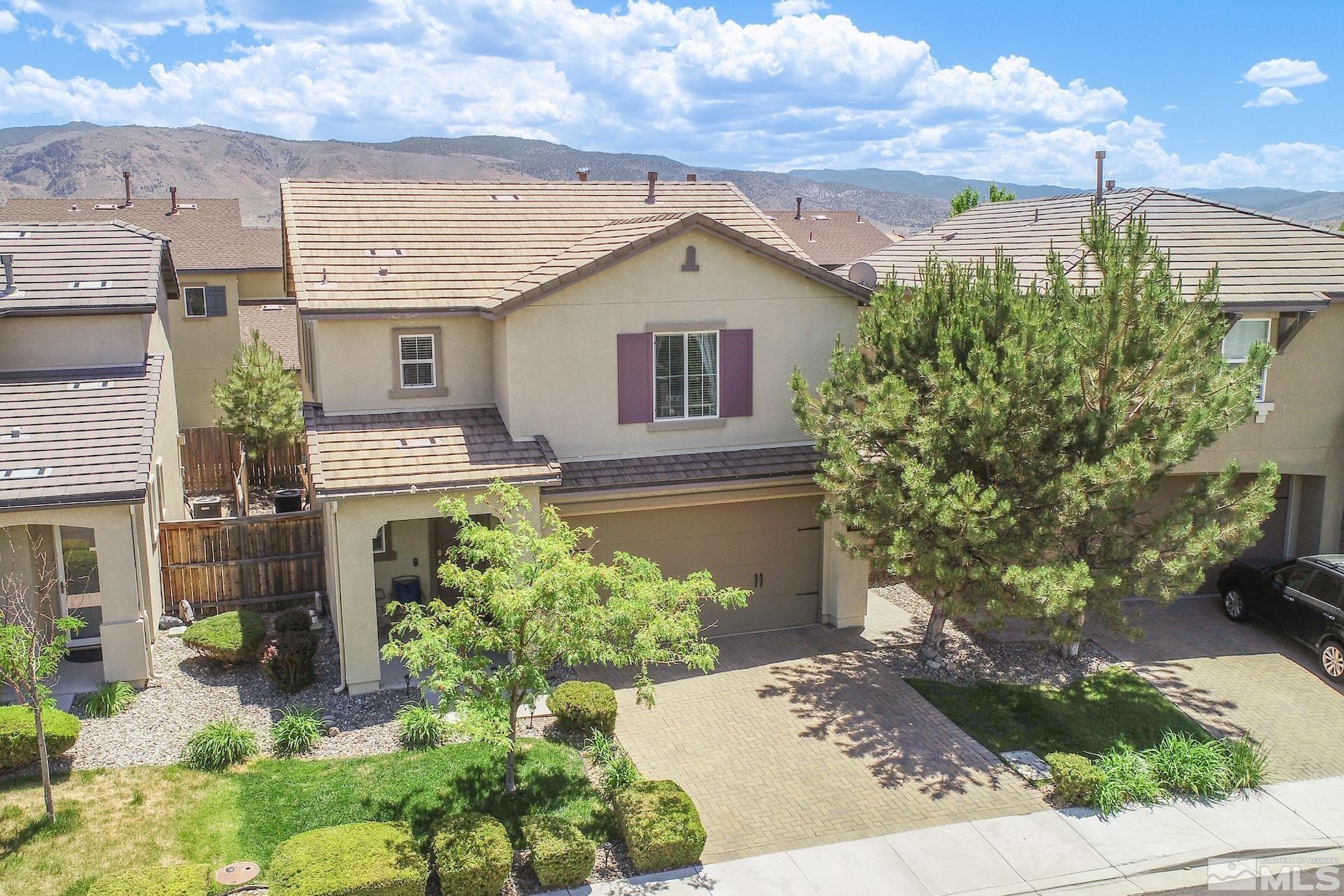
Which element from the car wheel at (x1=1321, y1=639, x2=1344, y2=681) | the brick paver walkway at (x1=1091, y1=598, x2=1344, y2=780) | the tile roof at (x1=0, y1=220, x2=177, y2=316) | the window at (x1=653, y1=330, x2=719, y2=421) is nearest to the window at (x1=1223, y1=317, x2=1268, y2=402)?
the brick paver walkway at (x1=1091, y1=598, x2=1344, y2=780)

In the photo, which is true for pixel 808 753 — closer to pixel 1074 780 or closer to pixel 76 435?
pixel 1074 780

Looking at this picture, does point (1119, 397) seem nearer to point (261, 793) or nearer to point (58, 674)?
point (261, 793)

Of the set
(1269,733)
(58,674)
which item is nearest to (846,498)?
(1269,733)

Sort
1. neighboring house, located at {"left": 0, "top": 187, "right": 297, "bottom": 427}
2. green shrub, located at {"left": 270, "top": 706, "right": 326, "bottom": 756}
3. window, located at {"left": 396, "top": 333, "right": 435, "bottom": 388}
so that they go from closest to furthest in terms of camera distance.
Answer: green shrub, located at {"left": 270, "top": 706, "right": 326, "bottom": 756} → window, located at {"left": 396, "top": 333, "right": 435, "bottom": 388} → neighboring house, located at {"left": 0, "top": 187, "right": 297, "bottom": 427}

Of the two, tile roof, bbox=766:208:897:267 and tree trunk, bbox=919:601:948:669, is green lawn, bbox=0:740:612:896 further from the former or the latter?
tile roof, bbox=766:208:897:267

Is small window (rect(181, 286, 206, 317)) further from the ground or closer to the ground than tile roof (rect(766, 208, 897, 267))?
closer to the ground

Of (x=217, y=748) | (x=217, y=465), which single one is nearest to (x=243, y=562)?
(x=217, y=748)

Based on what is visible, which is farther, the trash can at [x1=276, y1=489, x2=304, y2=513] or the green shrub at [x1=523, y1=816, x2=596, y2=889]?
the trash can at [x1=276, y1=489, x2=304, y2=513]
